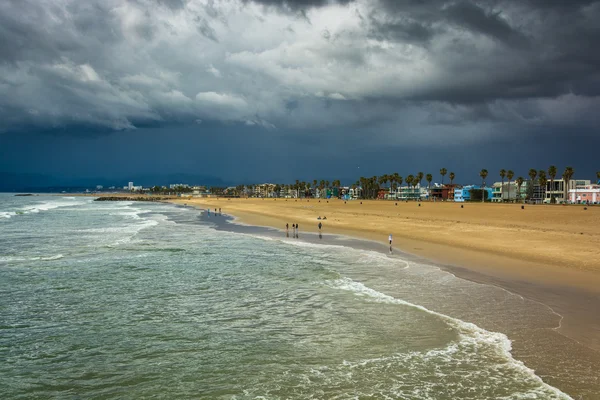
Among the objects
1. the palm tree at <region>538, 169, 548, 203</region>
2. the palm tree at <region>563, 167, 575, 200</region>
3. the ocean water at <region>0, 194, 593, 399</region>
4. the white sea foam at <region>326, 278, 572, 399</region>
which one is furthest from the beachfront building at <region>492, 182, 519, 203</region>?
the white sea foam at <region>326, 278, 572, 399</region>

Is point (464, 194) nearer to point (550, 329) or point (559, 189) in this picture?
point (559, 189)

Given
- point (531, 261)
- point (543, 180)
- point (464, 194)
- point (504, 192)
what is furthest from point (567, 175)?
point (531, 261)

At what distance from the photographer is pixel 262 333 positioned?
12266 millimetres

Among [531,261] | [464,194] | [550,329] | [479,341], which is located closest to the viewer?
[479,341]

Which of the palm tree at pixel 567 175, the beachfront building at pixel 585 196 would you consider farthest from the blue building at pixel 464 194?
the beachfront building at pixel 585 196

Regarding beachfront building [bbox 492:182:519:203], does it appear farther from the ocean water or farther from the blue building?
the ocean water

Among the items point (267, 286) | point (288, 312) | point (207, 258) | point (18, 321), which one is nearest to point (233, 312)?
point (288, 312)

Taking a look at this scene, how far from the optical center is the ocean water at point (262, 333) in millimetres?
8852

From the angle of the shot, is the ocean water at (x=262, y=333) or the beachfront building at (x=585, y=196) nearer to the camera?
the ocean water at (x=262, y=333)

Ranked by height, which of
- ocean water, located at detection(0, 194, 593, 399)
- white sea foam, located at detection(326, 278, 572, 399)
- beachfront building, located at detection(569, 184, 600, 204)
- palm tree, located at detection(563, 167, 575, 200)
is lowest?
ocean water, located at detection(0, 194, 593, 399)

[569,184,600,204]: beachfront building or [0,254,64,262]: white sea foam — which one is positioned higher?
[569,184,600,204]: beachfront building

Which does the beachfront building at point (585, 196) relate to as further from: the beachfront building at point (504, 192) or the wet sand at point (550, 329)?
the wet sand at point (550, 329)

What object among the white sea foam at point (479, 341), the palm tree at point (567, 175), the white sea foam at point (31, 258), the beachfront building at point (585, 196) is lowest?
the white sea foam at point (31, 258)

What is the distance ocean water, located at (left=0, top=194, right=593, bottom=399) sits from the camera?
8852 mm
